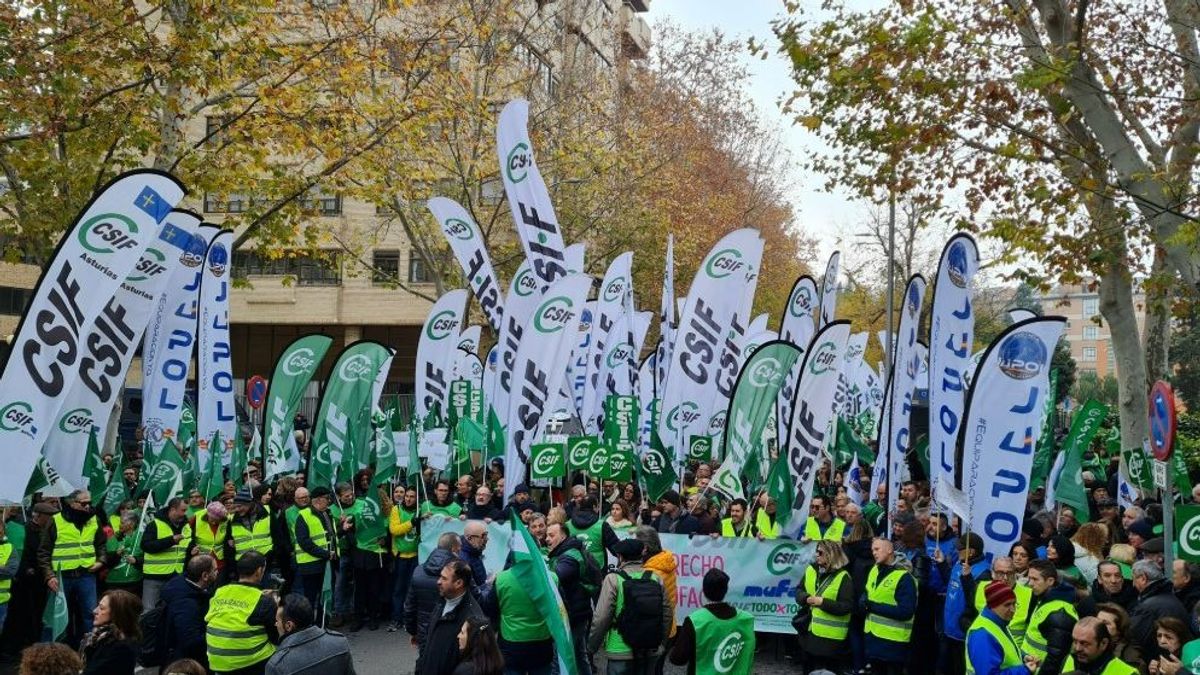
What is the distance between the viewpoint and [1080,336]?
4749 inches

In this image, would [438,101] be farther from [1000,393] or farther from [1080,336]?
[1080,336]

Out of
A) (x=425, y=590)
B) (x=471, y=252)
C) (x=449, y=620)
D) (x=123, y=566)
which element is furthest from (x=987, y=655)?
(x=471, y=252)

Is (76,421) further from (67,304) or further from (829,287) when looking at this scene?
(829,287)

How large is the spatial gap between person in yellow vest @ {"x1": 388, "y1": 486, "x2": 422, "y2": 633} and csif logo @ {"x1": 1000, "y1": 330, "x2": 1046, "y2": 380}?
5.59 metres

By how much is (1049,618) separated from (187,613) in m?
5.78

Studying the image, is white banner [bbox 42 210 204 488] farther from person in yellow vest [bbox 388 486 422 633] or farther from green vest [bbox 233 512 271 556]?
person in yellow vest [bbox 388 486 422 633]

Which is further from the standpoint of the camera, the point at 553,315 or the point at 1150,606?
the point at 553,315

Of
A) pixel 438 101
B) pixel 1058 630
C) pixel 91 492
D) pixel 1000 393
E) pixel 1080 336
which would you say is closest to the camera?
pixel 1058 630

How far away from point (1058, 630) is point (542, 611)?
3.24 m

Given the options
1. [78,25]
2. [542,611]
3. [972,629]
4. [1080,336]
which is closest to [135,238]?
[542,611]

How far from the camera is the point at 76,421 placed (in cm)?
982

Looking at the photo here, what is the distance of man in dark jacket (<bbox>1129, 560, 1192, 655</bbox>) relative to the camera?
699cm

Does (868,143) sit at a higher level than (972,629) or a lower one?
higher

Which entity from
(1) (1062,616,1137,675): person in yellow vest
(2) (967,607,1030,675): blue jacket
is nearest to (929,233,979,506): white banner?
(2) (967,607,1030,675): blue jacket
